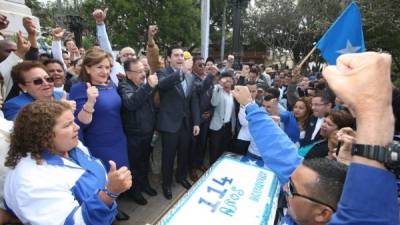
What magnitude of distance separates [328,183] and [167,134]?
122 inches

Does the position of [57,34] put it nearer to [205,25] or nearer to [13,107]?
[13,107]

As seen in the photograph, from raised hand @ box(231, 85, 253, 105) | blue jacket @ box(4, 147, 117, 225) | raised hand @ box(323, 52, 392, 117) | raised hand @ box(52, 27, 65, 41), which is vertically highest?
raised hand @ box(52, 27, 65, 41)

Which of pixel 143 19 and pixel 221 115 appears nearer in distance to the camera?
pixel 221 115

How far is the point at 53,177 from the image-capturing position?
171cm

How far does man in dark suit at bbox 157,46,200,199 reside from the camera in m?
4.17

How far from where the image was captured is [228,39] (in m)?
34.0

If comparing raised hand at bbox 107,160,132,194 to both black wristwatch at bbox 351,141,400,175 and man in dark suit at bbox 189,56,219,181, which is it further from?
man in dark suit at bbox 189,56,219,181

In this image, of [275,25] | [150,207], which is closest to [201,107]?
[150,207]

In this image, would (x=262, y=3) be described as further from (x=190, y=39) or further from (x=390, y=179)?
(x=390, y=179)

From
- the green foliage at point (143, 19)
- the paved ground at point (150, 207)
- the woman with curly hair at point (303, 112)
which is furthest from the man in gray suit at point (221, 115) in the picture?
the green foliage at point (143, 19)

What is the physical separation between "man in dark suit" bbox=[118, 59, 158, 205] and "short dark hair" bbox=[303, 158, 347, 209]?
7.90 ft

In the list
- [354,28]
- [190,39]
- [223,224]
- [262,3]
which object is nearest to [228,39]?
[262,3]

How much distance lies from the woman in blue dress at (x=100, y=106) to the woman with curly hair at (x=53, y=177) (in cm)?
115

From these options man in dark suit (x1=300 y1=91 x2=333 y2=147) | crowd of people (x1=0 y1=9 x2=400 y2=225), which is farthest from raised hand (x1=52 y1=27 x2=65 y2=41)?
man in dark suit (x1=300 y1=91 x2=333 y2=147)
